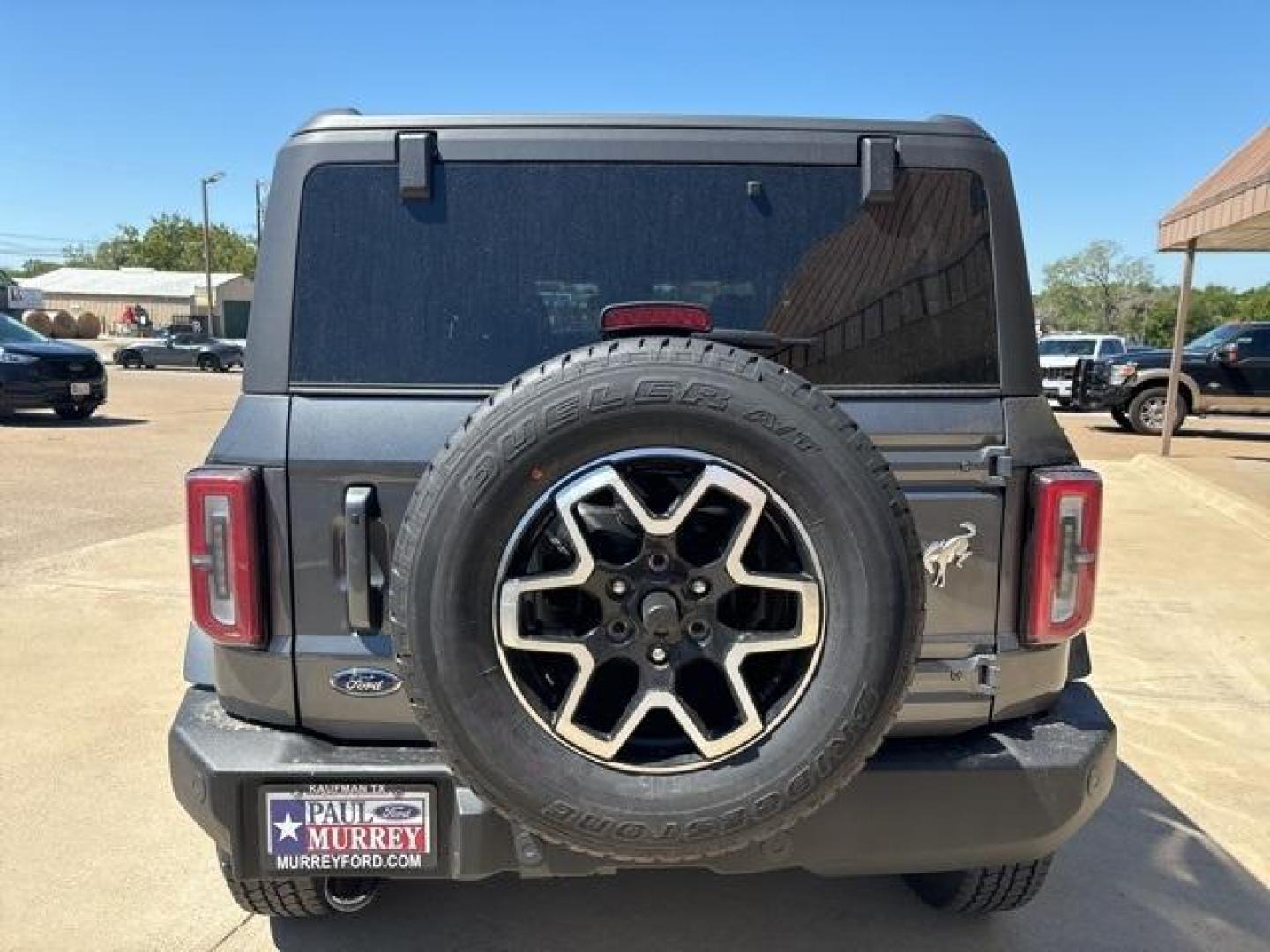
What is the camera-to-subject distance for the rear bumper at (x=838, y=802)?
205 centimetres

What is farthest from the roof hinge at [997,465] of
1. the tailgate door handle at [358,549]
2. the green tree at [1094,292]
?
the green tree at [1094,292]

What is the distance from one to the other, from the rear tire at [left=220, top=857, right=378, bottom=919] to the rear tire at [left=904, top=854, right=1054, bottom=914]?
1.61 metres

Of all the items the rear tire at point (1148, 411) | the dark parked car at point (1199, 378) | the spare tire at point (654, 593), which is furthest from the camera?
the rear tire at point (1148, 411)

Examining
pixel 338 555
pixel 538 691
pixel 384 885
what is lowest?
pixel 384 885

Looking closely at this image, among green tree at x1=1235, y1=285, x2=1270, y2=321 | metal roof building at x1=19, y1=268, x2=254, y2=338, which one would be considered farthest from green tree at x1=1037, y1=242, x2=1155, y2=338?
metal roof building at x1=19, y1=268, x2=254, y2=338

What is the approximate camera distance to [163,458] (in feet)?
38.9

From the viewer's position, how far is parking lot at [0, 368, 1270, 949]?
276 centimetres

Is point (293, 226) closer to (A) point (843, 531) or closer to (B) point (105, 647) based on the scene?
(A) point (843, 531)

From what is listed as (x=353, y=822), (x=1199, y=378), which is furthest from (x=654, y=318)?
(x=1199, y=378)

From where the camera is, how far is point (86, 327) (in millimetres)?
58062

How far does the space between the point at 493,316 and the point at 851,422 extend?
2.70ft

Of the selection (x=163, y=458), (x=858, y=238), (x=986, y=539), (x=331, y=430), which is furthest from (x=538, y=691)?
(x=163, y=458)

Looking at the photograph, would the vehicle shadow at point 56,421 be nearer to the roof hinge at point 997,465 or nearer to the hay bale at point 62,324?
the roof hinge at point 997,465

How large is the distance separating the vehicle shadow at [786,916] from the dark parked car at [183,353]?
115 feet
